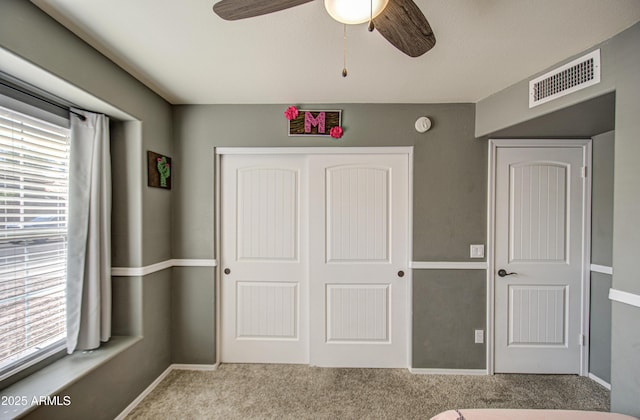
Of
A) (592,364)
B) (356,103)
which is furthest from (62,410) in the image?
(592,364)

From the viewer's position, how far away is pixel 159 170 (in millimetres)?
2289

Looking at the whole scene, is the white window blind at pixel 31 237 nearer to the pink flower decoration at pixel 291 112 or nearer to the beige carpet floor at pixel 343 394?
the beige carpet floor at pixel 343 394

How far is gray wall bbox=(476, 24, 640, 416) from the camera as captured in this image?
1.35 m

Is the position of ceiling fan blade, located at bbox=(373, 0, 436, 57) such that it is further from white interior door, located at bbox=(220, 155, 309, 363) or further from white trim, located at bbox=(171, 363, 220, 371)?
white trim, located at bbox=(171, 363, 220, 371)

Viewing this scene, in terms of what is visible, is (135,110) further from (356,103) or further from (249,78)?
(356,103)

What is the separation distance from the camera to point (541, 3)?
1.25 m

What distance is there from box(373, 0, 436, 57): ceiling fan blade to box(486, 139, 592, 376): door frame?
5.44 ft

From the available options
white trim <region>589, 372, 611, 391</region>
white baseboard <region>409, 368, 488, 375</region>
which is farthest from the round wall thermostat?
white trim <region>589, 372, 611, 391</region>

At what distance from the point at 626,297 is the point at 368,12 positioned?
184 cm

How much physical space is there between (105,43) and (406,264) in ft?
8.77

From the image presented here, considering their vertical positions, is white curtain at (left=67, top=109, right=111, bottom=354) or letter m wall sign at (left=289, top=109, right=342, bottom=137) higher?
letter m wall sign at (left=289, top=109, right=342, bottom=137)

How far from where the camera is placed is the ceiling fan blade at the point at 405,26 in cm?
100

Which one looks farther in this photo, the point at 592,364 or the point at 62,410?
the point at 592,364

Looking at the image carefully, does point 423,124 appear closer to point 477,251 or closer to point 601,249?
point 477,251
